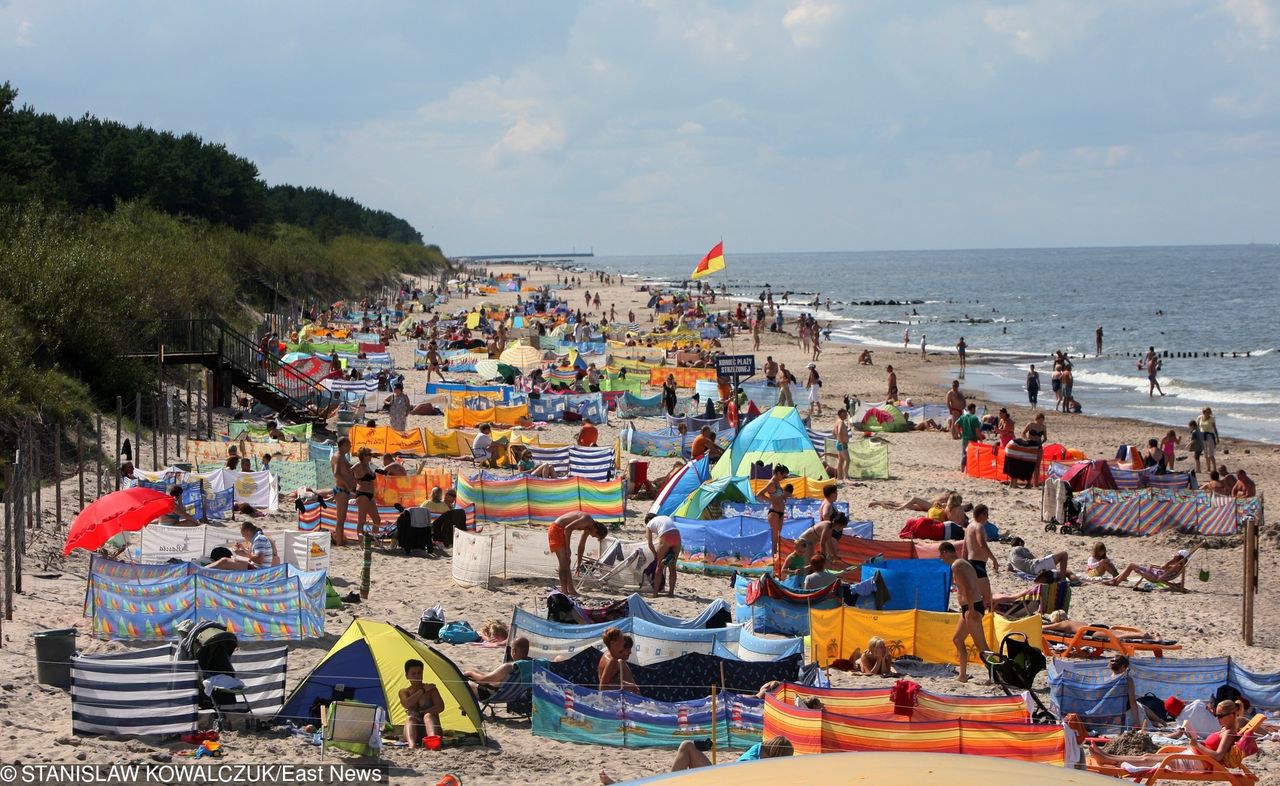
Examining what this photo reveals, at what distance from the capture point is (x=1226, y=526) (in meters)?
17.3

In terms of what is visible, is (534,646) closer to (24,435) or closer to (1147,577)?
(1147,577)

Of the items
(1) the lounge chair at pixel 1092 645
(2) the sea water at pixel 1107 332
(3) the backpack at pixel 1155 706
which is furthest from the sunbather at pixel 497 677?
(2) the sea water at pixel 1107 332

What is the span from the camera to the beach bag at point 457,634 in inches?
466

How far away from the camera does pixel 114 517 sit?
12.3 metres

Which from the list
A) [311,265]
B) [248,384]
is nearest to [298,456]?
[248,384]

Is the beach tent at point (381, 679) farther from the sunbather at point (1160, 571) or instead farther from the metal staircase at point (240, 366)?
the metal staircase at point (240, 366)

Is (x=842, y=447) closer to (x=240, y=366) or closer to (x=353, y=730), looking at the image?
(x=240, y=366)

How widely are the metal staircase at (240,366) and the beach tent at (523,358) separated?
22.1 feet

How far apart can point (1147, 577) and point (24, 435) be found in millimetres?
14032

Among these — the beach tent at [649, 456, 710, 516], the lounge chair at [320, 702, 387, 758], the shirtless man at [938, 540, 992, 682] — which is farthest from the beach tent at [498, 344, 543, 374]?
the lounge chair at [320, 702, 387, 758]

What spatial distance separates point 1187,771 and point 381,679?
5.61m

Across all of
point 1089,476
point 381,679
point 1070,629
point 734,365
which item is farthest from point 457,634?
point 1089,476

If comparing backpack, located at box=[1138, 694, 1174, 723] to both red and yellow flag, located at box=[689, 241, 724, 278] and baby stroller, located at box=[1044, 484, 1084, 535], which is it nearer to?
baby stroller, located at box=[1044, 484, 1084, 535]

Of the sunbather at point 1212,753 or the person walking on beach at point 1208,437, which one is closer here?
the sunbather at point 1212,753
